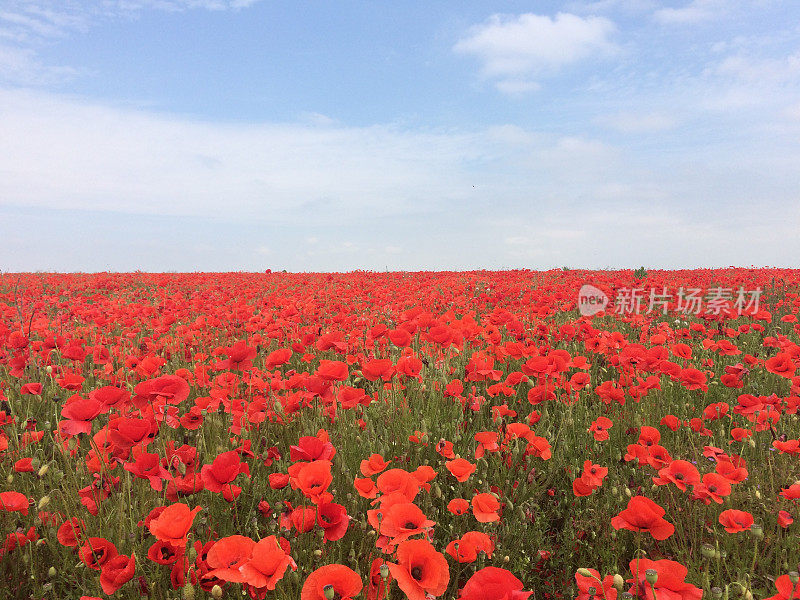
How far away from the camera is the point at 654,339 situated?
3.59 m

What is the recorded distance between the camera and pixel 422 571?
4.47 ft

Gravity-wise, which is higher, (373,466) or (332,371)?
(332,371)

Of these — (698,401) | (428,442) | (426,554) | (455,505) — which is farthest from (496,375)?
(698,401)

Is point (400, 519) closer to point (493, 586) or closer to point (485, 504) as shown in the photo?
point (493, 586)

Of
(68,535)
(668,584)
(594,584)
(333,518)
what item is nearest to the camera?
(668,584)

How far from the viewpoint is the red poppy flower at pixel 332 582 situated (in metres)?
1.31

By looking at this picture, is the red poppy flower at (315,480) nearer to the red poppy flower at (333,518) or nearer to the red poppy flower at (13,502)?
the red poppy flower at (333,518)

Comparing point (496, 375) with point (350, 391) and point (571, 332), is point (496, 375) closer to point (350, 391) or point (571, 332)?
point (350, 391)

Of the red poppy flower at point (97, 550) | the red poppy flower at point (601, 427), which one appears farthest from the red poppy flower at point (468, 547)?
the red poppy flower at point (601, 427)

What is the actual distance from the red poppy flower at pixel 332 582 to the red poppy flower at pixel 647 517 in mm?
974

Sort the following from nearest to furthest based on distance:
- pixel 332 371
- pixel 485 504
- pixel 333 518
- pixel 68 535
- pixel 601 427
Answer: pixel 333 518 → pixel 485 504 → pixel 68 535 → pixel 332 371 → pixel 601 427

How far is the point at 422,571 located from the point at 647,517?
0.86 metres

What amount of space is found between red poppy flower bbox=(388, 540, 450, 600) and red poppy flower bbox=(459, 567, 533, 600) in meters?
0.12

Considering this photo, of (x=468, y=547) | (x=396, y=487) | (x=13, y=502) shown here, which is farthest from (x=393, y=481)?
(x=13, y=502)
